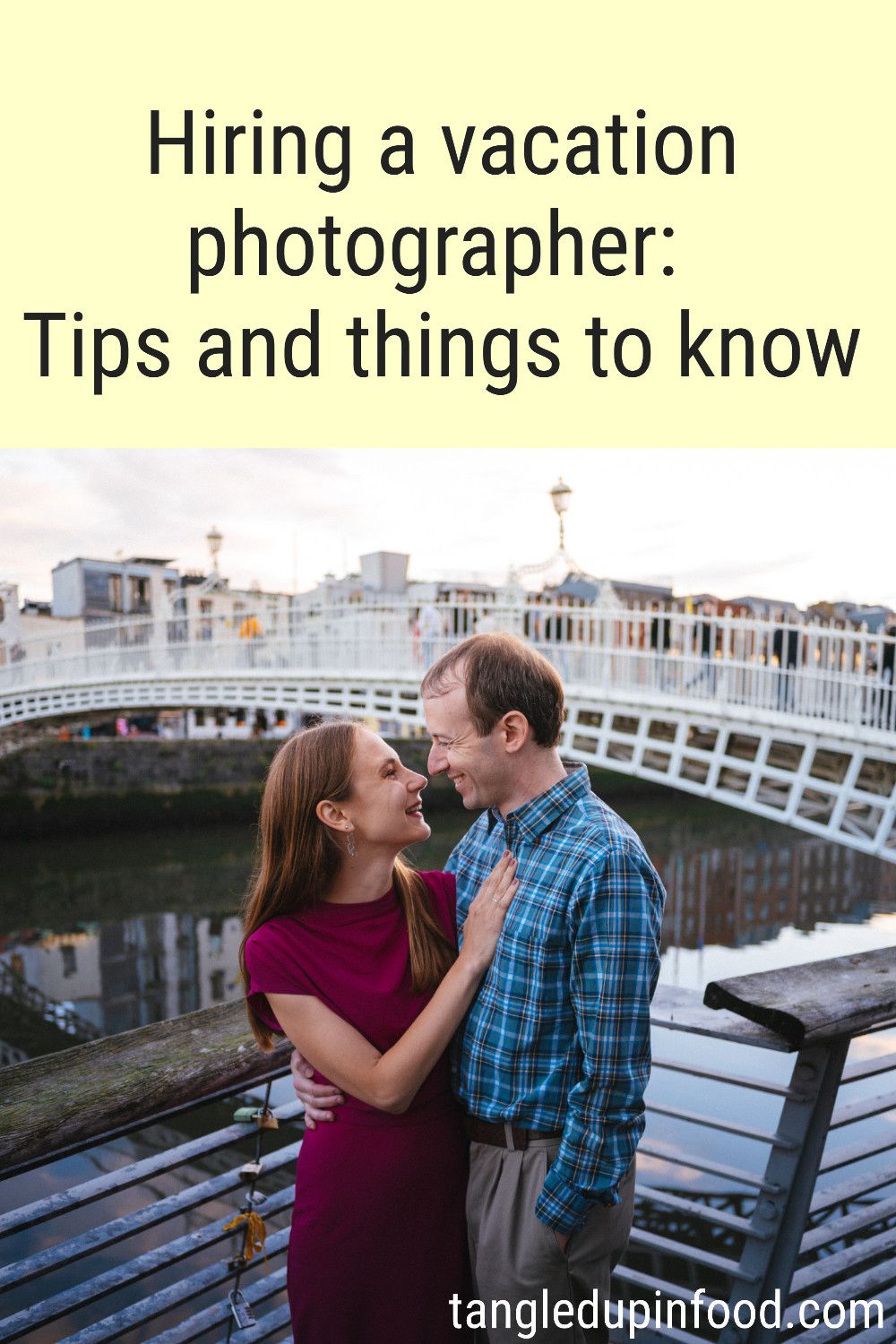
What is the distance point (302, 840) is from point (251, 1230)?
0.55 metres

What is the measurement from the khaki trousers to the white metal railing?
231 inches

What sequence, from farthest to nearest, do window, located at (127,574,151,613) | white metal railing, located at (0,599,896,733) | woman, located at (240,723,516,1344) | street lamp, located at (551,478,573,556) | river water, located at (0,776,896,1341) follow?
window, located at (127,574,151,613) < street lamp, located at (551,478,573,556) < white metal railing, located at (0,599,896,733) < river water, located at (0,776,896,1341) < woman, located at (240,723,516,1344)

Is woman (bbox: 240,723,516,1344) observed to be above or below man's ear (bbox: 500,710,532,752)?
below

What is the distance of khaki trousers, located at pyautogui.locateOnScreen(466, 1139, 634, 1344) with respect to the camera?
1.10 m

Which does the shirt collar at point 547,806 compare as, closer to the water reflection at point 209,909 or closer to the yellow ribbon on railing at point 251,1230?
Result: the yellow ribbon on railing at point 251,1230

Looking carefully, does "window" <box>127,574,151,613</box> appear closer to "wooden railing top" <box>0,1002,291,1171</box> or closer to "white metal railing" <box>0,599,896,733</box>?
"white metal railing" <box>0,599,896,733</box>

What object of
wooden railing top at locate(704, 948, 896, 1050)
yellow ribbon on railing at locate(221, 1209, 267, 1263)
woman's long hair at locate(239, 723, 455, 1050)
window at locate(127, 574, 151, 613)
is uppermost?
window at locate(127, 574, 151, 613)

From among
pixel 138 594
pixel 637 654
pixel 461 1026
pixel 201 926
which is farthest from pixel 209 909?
pixel 138 594

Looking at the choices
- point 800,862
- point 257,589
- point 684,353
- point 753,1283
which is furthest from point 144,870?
point 257,589

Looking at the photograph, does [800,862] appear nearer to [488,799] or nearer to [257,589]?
[488,799]

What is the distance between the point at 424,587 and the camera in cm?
2612

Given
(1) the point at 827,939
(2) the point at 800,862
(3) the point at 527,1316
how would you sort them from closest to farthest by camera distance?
(3) the point at 527,1316, (1) the point at 827,939, (2) the point at 800,862

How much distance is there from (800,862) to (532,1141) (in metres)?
14.0

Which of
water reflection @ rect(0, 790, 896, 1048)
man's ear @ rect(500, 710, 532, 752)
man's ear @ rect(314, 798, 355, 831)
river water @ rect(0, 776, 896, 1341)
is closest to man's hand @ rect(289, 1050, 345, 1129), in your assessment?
man's ear @ rect(314, 798, 355, 831)
